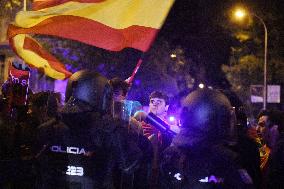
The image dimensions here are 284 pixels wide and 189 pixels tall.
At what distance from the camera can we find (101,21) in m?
6.84

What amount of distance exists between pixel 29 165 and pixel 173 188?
1.70 metres

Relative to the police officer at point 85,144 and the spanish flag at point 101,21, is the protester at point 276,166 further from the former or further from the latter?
the spanish flag at point 101,21

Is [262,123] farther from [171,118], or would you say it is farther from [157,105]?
[171,118]

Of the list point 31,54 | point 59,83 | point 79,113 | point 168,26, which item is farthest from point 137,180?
point 168,26

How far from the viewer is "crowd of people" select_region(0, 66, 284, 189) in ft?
13.1

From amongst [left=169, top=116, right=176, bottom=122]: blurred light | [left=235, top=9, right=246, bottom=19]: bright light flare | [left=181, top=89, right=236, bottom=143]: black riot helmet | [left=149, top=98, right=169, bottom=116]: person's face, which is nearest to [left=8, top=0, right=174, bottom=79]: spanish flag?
[left=149, top=98, right=169, bottom=116]: person's face

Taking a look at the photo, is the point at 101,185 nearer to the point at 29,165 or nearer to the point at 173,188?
the point at 173,188

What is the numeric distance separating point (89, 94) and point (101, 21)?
255 cm

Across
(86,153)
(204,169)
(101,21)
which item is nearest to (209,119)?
(204,169)

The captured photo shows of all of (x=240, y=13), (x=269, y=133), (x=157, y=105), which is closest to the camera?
(x=269, y=133)

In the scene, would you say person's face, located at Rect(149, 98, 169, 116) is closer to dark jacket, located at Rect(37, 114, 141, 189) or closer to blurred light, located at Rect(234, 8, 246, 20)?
dark jacket, located at Rect(37, 114, 141, 189)

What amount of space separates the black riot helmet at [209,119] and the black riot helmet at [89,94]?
0.88 metres

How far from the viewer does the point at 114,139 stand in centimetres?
431

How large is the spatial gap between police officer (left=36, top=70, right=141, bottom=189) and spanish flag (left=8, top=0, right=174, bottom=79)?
7.38ft
